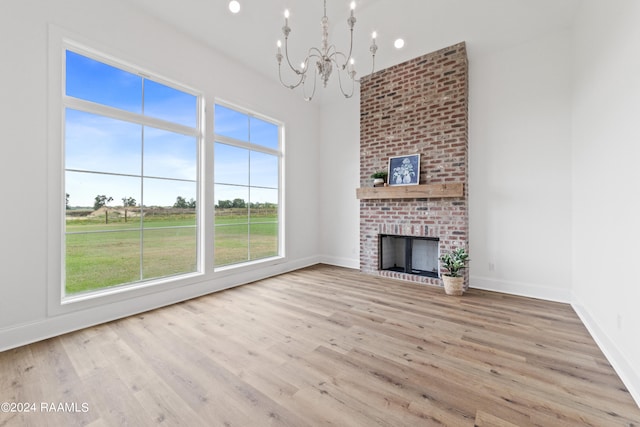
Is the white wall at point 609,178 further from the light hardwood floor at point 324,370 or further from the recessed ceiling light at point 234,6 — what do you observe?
the recessed ceiling light at point 234,6

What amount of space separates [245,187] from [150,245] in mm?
1736

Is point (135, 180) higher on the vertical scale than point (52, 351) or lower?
higher

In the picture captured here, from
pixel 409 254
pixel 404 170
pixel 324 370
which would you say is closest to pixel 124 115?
pixel 324 370

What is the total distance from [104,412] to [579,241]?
4.76 m

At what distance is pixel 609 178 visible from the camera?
2.23 meters

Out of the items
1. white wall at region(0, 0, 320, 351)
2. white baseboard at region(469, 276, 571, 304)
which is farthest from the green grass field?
white baseboard at region(469, 276, 571, 304)

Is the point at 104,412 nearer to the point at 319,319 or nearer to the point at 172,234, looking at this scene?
the point at 319,319

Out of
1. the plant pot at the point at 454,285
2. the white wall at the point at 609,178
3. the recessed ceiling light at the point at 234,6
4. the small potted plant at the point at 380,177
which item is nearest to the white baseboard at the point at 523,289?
the white wall at the point at 609,178

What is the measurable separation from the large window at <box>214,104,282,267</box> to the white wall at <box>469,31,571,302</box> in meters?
3.49

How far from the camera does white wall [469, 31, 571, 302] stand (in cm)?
352

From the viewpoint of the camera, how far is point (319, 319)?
292cm

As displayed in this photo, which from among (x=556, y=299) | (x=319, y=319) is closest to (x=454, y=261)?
(x=556, y=299)

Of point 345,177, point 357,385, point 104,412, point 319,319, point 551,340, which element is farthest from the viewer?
point 345,177

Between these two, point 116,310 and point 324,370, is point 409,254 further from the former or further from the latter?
point 116,310
